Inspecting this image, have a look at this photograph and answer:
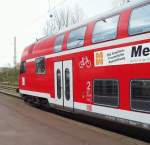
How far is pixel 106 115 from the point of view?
13.4m

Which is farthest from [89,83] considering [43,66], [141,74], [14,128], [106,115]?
[43,66]

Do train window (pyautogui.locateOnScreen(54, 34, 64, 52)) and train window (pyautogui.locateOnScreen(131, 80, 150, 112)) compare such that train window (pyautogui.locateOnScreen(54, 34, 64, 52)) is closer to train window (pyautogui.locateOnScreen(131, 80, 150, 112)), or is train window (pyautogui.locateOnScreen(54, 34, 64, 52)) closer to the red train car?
the red train car

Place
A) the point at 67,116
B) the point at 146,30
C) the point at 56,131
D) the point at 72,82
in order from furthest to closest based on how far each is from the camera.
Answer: the point at 67,116 < the point at 72,82 < the point at 56,131 < the point at 146,30

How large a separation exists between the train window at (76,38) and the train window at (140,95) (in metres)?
3.92

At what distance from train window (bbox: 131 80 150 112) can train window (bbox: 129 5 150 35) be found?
1255 millimetres

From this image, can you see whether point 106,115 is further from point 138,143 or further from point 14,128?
point 14,128

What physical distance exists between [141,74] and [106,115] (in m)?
2.37

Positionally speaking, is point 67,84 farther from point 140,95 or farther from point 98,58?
point 140,95

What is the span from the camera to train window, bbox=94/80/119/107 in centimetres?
1280

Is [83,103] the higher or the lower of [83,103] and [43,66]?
the lower

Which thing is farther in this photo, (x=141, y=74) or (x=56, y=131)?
(x=56, y=131)

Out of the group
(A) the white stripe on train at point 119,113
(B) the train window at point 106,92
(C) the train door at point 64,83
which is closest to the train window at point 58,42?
(C) the train door at point 64,83

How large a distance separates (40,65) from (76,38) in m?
5.02

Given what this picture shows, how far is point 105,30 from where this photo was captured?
44.7 feet
